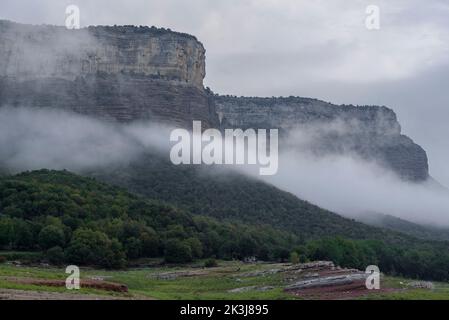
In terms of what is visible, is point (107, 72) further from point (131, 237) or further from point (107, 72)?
point (131, 237)

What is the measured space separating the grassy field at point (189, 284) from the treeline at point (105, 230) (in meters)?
4.46

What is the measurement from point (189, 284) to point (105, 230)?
28.4m

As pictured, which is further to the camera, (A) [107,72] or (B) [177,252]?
(A) [107,72]

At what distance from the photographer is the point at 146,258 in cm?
9194

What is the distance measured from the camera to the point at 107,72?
17725 cm

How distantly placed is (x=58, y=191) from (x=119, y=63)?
80282 mm

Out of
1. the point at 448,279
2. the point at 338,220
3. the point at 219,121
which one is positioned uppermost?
the point at 219,121

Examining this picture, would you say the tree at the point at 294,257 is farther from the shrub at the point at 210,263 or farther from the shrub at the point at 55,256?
the shrub at the point at 55,256

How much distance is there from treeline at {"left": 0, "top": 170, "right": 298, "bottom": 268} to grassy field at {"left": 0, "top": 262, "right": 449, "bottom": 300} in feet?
14.6

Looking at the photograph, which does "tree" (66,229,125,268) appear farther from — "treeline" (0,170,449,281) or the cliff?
the cliff

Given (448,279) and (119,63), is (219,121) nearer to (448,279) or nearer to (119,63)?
(119,63)

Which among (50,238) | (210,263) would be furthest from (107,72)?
(210,263)

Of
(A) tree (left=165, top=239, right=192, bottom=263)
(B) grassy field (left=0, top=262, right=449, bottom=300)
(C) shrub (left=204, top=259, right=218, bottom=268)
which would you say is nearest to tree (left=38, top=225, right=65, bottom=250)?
(B) grassy field (left=0, top=262, right=449, bottom=300)
